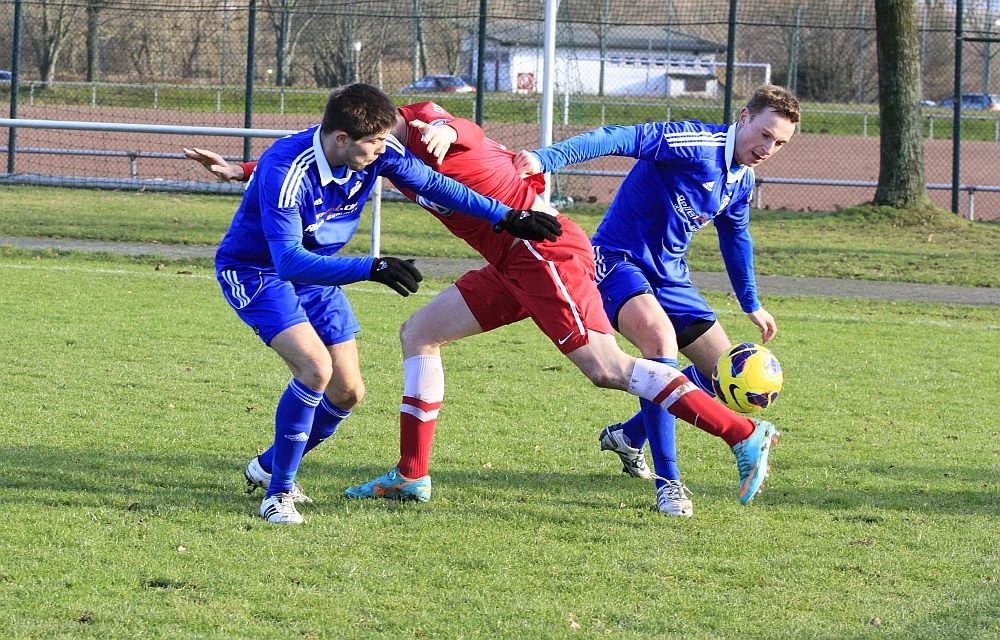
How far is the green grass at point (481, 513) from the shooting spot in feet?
A: 11.5

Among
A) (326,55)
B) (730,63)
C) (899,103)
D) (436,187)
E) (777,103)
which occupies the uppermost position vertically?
(326,55)

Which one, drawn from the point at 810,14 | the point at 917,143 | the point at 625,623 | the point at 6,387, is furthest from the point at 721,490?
the point at 810,14

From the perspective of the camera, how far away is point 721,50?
54.8ft

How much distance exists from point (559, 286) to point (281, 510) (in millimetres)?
1388

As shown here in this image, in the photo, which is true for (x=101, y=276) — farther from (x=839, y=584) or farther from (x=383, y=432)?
(x=839, y=584)

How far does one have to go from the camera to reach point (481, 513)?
15.0 feet

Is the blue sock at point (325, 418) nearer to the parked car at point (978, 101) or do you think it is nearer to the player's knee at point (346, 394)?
the player's knee at point (346, 394)

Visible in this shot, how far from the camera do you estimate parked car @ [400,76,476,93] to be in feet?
54.1

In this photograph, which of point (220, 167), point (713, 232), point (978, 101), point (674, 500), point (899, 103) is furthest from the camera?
point (978, 101)

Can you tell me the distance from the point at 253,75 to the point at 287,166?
12.8 meters

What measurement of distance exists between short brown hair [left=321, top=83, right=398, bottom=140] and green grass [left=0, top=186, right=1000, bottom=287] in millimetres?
8173

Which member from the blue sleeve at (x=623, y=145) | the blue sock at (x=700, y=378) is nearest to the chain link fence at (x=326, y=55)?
the blue sock at (x=700, y=378)

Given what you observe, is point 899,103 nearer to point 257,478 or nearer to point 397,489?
point 397,489

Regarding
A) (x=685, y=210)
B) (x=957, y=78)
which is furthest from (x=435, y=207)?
(x=957, y=78)
